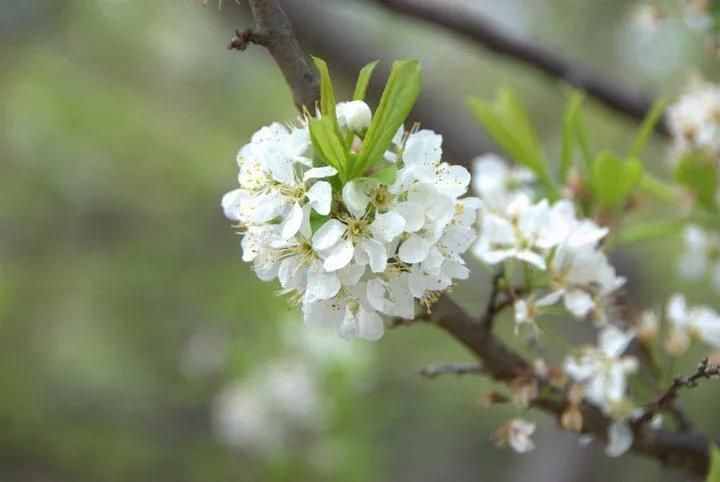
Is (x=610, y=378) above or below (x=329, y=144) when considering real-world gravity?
below

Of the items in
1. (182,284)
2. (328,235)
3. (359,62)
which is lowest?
(182,284)

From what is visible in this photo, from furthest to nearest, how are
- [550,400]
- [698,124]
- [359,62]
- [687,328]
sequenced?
[359,62] → [698,124] → [687,328] → [550,400]

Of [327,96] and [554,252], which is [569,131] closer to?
[554,252]

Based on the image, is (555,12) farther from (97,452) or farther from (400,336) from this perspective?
(97,452)

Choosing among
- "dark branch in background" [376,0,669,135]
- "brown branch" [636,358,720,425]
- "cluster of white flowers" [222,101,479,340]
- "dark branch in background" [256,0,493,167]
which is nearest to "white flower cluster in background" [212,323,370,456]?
"dark branch in background" [256,0,493,167]

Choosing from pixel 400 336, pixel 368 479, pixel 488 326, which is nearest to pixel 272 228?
pixel 488 326

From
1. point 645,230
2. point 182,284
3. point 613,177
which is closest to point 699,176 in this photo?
point 645,230
